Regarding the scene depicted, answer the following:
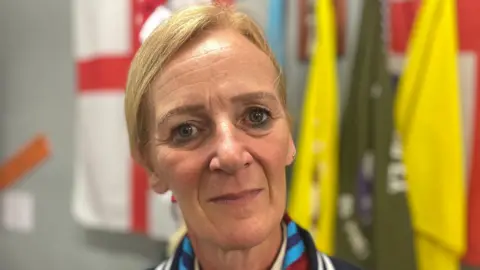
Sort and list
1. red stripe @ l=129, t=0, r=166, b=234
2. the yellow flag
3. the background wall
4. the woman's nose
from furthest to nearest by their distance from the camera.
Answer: the background wall → red stripe @ l=129, t=0, r=166, b=234 → the yellow flag → the woman's nose

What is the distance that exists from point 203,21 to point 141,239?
3.68ft

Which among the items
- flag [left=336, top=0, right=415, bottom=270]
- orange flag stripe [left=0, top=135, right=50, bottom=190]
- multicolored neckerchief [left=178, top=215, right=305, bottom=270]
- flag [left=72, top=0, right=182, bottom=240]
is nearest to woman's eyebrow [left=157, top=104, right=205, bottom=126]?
multicolored neckerchief [left=178, top=215, right=305, bottom=270]

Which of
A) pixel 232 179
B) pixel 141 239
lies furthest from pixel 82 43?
pixel 232 179

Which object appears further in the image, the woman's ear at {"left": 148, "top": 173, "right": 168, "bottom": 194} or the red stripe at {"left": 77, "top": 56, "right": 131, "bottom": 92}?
the red stripe at {"left": 77, "top": 56, "right": 131, "bottom": 92}

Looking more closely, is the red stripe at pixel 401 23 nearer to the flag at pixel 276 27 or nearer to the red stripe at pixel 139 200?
the flag at pixel 276 27

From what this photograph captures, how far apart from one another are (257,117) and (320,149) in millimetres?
458

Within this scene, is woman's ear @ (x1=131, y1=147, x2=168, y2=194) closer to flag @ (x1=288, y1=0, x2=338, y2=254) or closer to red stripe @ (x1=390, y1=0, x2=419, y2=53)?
flag @ (x1=288, y1=0, x2=338, y2=254)

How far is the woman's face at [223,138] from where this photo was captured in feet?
2.25

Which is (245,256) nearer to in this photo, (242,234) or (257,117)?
(242,234)

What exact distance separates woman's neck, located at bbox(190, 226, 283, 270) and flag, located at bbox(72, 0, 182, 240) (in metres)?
0.75

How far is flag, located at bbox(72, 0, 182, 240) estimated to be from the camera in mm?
1578

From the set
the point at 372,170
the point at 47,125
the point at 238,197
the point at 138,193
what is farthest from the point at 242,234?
the point at 47,125

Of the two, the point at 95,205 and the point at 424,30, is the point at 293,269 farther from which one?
the point at 95,205

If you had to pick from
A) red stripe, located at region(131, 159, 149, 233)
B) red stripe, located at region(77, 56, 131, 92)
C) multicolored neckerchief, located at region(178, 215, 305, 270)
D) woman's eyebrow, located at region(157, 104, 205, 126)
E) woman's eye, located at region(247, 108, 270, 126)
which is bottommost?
red stripe, located at region(131, 159, 149, 233)
